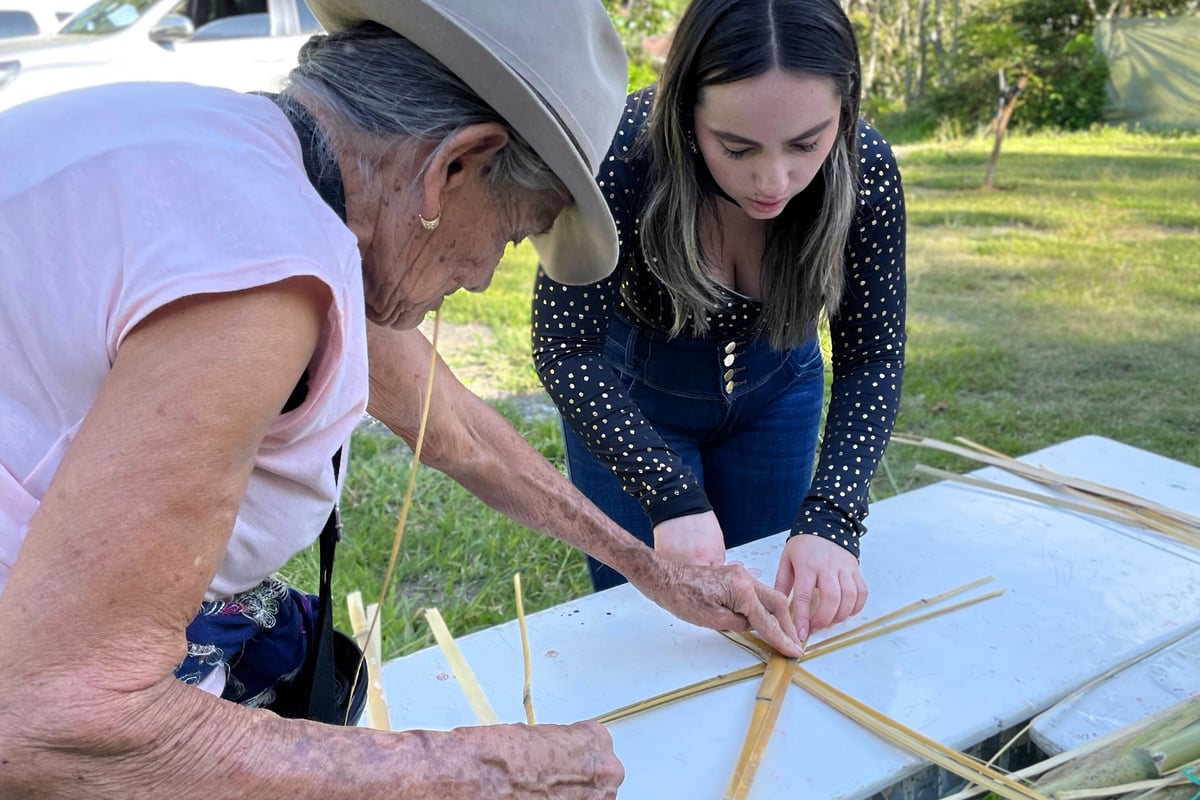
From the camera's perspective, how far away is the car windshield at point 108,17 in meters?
7.33

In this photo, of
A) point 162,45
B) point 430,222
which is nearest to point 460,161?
point 430,222

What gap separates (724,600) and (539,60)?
918 mm

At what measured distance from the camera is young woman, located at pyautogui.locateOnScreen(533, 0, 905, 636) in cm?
170

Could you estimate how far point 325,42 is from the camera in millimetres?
1128

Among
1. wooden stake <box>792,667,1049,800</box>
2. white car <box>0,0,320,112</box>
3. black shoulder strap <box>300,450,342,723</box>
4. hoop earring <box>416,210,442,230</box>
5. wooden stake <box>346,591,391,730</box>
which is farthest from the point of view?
white car <box>0,0,320,112</box>

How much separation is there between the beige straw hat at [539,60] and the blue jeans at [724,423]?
0.88m

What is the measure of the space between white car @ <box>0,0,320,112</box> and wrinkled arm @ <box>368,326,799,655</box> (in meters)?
5.92

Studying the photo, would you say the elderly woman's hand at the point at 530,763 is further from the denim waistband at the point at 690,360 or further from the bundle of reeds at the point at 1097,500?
the bundle of reeds at the point at 1097,500

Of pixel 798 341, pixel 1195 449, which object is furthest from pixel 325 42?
pixel 1195 449

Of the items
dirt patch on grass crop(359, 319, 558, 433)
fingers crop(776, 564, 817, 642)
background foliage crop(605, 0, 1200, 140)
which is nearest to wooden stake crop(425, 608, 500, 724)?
fingers crop(776, 564, 817, 642)

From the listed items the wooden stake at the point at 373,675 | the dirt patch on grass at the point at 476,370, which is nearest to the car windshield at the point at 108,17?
the dirt patch on grass at the point at 476,370

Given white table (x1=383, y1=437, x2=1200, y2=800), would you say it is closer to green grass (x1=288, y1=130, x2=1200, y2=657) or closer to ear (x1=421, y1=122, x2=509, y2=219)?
green grass (x1=288, y1=130, x2=1200, y2=657)

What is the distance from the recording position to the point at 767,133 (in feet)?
5.57

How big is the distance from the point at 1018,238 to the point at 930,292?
1558 millimetres
